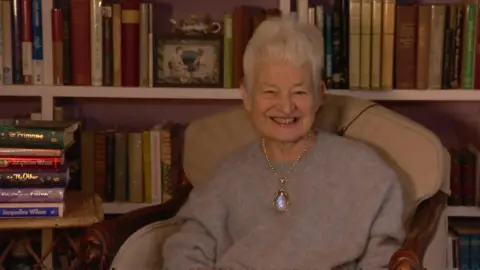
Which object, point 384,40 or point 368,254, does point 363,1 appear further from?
point 368,254

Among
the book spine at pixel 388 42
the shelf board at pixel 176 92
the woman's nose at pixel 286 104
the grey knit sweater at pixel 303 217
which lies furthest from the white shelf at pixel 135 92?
the woman's nose at pixel 286 104

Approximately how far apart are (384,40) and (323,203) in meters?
0.81

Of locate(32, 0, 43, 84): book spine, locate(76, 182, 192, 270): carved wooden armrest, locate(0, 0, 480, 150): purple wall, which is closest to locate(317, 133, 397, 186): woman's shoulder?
locate(76, 182, 192, 270): carved wooden armrest

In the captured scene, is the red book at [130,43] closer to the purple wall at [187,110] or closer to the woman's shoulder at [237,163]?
the purple wall at [187,110]

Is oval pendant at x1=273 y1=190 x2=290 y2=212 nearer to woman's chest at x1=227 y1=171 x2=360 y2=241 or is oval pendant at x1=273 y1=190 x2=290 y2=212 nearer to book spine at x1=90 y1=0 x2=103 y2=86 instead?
woman's chest at x1=227 y1=171 x2=360 y2=241

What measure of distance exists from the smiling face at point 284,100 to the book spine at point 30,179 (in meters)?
0.58

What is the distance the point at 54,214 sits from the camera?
77.8 inches

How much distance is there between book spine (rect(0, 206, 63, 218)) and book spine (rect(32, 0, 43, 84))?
61 centimetres

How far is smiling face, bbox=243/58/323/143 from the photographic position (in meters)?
1.76

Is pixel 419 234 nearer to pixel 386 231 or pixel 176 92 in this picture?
pixel 386 231

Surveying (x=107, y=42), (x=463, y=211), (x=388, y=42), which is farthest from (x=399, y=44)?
(x=107, y=42)

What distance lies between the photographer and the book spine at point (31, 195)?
77.3 inches

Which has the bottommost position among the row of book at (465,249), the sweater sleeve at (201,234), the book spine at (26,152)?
the row of book at (465,249)

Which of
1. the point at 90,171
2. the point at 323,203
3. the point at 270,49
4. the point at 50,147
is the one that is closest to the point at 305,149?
the point at 323,203
